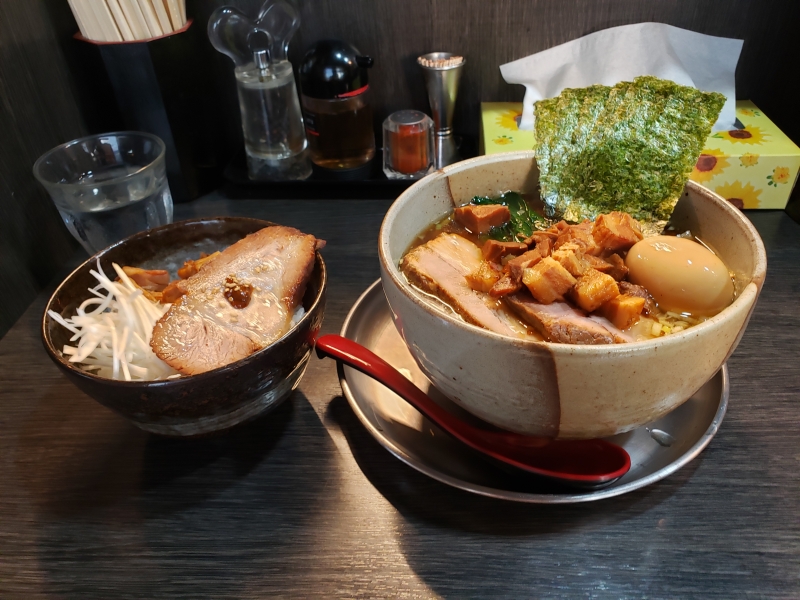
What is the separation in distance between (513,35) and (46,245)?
1227mm

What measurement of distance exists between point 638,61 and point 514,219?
778mm

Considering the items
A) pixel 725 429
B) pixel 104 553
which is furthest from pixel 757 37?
pixel 104 553

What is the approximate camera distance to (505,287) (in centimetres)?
73

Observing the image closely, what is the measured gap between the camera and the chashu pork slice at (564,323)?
65 centimetres

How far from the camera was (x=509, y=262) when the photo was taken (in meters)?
0.76

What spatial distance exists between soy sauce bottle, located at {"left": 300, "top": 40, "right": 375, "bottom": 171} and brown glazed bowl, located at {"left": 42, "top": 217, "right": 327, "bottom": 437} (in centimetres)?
64

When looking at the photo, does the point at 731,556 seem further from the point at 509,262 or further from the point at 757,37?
the point at 757,37

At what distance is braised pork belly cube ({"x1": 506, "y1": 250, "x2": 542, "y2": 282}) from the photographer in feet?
2.38

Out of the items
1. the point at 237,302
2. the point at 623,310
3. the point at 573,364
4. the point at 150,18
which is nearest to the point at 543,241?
the point at 623,310

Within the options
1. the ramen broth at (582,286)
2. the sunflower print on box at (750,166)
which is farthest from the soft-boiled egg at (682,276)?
the sunflower print on box at (750,166)

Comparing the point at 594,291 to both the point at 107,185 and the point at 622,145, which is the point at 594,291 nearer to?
the point at 622,145

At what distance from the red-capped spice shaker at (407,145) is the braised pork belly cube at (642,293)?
814 mm

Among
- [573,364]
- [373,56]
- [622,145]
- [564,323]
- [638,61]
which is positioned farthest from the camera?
[373,56]

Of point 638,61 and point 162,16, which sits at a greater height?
point 162,16
